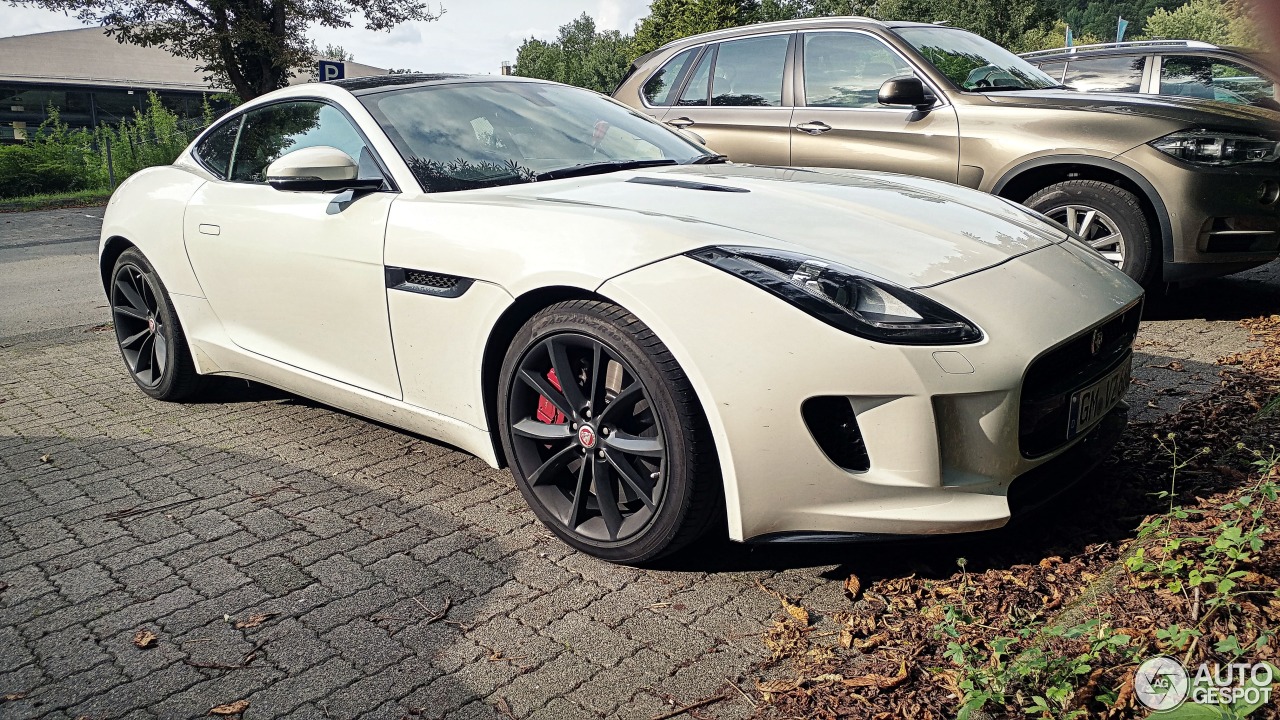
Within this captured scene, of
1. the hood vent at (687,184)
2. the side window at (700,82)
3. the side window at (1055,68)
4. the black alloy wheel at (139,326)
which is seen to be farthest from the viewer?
the side window at (1055,68)

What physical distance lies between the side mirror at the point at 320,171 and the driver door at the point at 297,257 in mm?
62

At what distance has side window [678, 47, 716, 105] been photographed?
7176 mm

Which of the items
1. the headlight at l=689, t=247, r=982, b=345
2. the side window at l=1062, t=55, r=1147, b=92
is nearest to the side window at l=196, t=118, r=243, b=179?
the headlight at l=689, t=247, r=982, b=345

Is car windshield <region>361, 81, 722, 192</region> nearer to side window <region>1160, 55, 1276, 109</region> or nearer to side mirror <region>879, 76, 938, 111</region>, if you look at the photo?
side mirror <region>879, 76, 938, 111</region>

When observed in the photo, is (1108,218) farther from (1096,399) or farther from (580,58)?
(580,58)

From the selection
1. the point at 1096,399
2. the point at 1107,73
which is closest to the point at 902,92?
the point at 1096,399

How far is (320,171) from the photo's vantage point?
3.54 meters

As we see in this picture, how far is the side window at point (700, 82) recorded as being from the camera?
23.5ft

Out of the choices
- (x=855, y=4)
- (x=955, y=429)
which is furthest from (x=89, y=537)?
(x=855, y=4)

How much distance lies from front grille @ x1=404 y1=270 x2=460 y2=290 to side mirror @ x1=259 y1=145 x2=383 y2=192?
1.50 ft

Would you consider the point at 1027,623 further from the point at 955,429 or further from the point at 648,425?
the point at 648,425

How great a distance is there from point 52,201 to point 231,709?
21.2 meters

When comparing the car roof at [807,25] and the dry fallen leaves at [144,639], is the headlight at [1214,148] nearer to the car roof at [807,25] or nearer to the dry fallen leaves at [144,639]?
the car roof at [807,25]

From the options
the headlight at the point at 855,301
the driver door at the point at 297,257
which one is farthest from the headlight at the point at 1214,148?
the driver door at the point at 297,257
